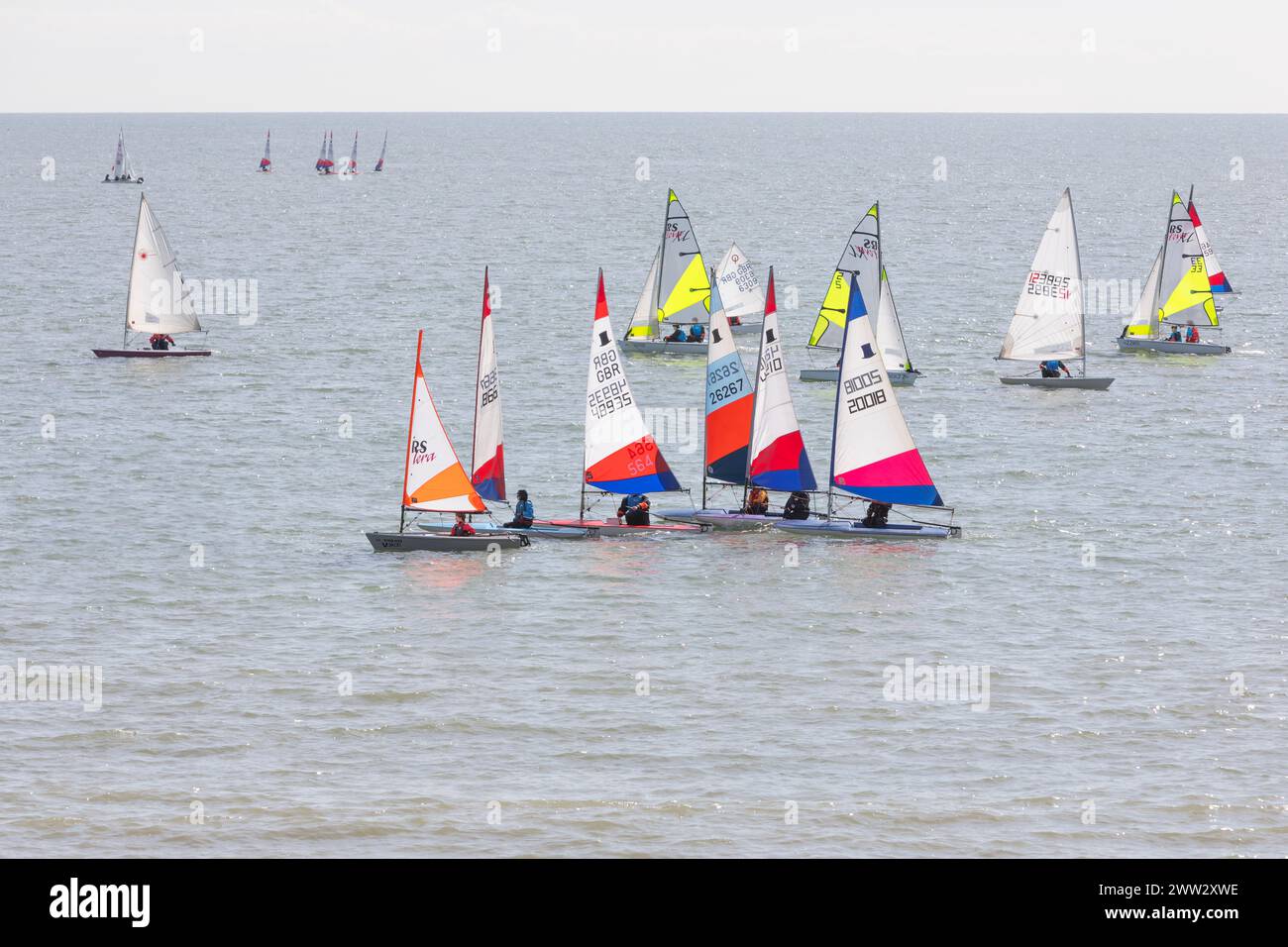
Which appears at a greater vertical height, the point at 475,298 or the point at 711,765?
the point at 475,298

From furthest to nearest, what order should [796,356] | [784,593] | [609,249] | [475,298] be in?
[609,249] < [475,298] < [796,356] < [784,593]

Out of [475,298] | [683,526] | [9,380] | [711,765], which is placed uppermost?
[475,298]


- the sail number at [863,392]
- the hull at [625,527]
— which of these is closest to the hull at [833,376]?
the sail number at [863,392]

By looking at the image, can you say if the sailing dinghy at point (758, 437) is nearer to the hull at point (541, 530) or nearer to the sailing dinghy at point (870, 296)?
the hull at point (541, 530)

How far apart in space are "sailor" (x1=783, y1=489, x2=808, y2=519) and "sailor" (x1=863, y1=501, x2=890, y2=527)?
178 cm

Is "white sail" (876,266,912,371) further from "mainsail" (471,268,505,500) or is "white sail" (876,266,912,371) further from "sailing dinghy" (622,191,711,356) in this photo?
"mainsail" (471,268,505,500)

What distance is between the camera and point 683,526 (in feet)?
166

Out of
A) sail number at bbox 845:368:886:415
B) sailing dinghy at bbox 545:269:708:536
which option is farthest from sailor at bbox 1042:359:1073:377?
sailing dinghy at bbox 545:269:708:536

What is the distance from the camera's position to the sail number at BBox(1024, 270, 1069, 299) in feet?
247

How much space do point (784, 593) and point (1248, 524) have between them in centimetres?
1656

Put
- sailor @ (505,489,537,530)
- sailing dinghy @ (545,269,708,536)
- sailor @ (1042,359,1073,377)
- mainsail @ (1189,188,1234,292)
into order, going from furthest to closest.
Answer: mainsail @ (1189,188,1234,292)
sailor @ (1042,359,1073,377)
sailing dinghy @ (545,269,708,536)
sailor @ (505,489,537,530)
